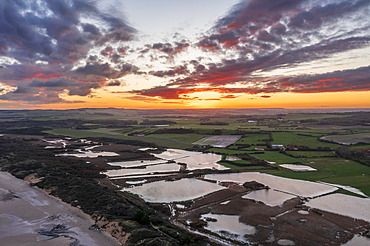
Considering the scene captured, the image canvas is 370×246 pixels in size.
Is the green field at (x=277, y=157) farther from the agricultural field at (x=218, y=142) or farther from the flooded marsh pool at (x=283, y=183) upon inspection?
the agricultural field at (x=218, y=142)

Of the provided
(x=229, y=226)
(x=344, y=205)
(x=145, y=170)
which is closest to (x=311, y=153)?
(x=344, y=205)

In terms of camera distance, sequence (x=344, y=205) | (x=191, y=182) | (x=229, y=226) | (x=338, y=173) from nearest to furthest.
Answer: (x=229, y=226) < (x=344, y=205) < (x=191, y=182) < (x=338, y=173)

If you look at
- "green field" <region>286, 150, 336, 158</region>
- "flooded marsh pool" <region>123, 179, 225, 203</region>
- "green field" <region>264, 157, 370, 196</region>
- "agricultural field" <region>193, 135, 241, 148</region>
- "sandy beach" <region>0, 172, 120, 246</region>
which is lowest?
"green field" <region>286, 150, 336, 158</region>

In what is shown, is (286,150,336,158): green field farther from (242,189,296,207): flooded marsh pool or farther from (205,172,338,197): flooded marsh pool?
(242,189,296,207): flooded marsh pool

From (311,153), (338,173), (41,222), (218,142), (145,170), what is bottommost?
(311,153)

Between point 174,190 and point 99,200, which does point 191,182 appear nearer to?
point 174,190

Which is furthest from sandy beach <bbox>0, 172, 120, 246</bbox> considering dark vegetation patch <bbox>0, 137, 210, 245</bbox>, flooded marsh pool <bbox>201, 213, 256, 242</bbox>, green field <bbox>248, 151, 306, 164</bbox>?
green field <bbox>248, 151, 306, 164</bbox>

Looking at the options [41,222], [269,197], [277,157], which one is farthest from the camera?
[277,157]

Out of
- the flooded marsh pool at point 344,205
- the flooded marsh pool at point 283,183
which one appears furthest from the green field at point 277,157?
the flooded marsh pool at point 344,205

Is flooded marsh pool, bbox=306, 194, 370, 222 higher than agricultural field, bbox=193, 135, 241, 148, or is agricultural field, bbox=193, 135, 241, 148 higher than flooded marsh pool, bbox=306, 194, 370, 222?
agricultural field, bbox=193, 135, 241, 148

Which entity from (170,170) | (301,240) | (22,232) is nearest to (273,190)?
(301,240)
